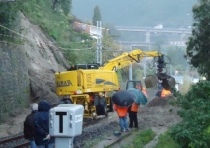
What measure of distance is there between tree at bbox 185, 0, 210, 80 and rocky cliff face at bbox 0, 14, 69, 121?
9611mm

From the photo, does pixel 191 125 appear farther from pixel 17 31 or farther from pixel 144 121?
pixel 17 31

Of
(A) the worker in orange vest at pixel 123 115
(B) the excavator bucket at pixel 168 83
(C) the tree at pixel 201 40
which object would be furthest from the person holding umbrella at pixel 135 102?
(B) the excavator bucket at pixel 168 83

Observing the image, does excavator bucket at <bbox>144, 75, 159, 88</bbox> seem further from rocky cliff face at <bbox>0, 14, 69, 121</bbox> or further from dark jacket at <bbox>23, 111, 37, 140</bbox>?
dark jacket at <bbox>23, 111, 37, 140</bbox>

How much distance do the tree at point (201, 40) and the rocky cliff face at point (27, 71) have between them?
9.61 meters

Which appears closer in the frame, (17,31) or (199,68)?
(199,68)

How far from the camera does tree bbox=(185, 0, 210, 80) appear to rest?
2336 cm

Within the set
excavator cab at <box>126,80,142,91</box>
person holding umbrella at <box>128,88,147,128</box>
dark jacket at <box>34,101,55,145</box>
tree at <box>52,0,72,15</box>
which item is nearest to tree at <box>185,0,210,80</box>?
person holding umbrella at <box>128,88,147,128</box>

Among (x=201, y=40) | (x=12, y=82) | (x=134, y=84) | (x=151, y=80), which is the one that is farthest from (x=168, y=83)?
(x=12, y=82)

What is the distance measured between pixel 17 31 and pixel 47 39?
14071 mm

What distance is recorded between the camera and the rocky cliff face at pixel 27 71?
1180 inches

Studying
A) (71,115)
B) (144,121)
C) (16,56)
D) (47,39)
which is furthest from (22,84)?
(71,115)

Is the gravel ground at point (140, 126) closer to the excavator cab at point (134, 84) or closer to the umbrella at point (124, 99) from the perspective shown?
the umbrella at point (124, 99)

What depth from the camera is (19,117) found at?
29734 millimetres

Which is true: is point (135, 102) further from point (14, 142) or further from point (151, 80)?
point (151, 80)
